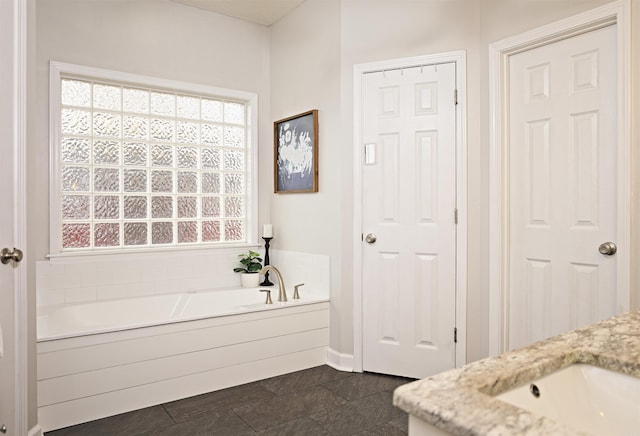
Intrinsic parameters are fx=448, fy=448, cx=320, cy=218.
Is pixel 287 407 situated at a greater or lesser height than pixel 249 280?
lesser

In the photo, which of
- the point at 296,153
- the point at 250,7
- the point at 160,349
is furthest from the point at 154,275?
the point at 250,7

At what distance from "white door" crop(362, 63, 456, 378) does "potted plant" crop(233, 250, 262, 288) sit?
1099 mm

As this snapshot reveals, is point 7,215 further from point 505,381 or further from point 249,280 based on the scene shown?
point 249,280

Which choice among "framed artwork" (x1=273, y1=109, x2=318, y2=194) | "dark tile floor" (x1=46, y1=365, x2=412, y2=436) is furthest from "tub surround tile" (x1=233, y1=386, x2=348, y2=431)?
"framed artwork" (x1=273, y1=109, x2=318, y2=194)

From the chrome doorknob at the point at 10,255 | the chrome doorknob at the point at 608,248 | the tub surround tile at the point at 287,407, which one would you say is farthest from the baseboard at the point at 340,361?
the chrome doorknob at the point at 10,255

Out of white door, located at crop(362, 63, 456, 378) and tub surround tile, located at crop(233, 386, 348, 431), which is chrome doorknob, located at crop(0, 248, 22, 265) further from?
white door, located at crop(362, 63, 456, 378)

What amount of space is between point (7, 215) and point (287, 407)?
1724 mm

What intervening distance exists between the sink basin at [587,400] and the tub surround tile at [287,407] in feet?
5.95

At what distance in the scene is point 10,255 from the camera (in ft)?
5.95

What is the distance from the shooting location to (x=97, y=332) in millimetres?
2426

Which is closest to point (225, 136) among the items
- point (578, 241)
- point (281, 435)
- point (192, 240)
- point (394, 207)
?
point (192, 240)

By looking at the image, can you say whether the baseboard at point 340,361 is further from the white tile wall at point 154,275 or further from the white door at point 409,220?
the white tile wall at point 154,275

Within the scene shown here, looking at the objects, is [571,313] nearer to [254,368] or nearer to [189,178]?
[254,368]

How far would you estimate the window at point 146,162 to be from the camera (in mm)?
3244
